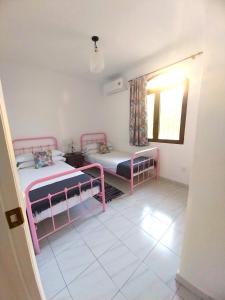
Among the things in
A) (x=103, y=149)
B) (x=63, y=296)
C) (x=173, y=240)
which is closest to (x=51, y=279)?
(x=63, y=296)

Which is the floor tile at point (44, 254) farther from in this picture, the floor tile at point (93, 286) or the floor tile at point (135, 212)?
the floor tile at point (135, 212)

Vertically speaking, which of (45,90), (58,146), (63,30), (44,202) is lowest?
(44,202)

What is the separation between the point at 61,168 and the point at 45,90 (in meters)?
1.88

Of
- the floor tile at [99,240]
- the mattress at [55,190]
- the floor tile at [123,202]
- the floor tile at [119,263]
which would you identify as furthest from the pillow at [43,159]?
the floor tile at [119,263]

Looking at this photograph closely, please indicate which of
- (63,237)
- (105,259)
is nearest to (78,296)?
(105,259)

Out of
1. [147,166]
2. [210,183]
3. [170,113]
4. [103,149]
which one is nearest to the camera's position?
[210,183]

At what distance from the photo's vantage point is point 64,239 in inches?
66.8

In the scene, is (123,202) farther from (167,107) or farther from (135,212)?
(167,107)

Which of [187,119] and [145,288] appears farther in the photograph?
[187,119]

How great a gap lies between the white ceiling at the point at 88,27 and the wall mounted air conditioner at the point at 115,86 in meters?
0.65

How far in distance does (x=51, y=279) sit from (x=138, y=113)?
2.99 metres

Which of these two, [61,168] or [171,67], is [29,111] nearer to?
[61,168]

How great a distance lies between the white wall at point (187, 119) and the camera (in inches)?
96.0

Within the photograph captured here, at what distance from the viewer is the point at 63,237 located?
67.9 inches
